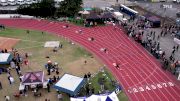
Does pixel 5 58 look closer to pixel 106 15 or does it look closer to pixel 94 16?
pixel 94 16

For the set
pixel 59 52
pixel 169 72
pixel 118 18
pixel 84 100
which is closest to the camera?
pixel 84 100

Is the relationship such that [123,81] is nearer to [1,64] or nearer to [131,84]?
[131,84]

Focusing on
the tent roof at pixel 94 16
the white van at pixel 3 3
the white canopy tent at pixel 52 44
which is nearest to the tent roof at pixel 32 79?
the white canopy tent at pixel 52 44

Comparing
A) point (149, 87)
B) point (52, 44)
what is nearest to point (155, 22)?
point (52, 44)

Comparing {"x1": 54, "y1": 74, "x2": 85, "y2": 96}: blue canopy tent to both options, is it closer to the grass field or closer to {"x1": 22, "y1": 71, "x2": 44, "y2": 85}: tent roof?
the grass field

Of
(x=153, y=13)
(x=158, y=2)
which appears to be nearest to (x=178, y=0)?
(x=158, y=2)

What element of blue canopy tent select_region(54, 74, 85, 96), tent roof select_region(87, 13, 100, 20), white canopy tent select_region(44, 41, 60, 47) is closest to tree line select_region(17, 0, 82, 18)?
tent roof select_region(87, 13, 100, 20)
